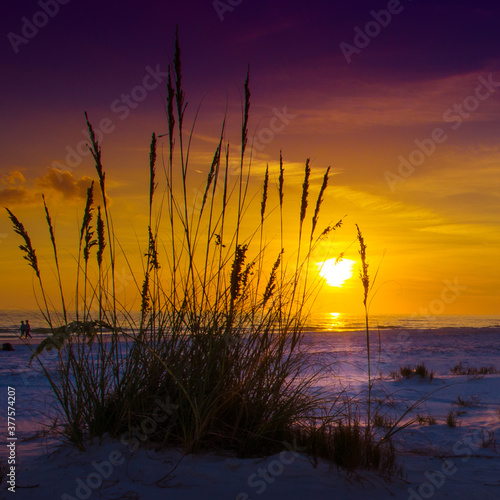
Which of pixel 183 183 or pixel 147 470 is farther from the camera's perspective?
pixel 183 183

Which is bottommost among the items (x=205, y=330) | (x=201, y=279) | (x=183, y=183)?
(x=205, y=330)

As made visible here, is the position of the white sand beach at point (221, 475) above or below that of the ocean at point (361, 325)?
above

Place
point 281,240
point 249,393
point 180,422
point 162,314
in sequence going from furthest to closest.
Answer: point 281,240 < point 162,314 < point 249,393 < point 180,422

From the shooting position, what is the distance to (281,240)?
157 inches

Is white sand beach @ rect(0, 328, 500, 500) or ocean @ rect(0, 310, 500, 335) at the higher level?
white sand beach @ rect(0, 328, 500, 500)

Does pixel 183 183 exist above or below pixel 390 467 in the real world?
above

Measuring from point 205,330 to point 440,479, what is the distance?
70.6 inches

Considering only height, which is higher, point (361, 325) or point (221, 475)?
point (221, 475)

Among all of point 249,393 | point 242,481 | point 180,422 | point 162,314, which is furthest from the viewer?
point 162,314

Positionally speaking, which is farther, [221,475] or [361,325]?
[361,325]

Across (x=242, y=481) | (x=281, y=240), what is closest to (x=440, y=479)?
(x=242, y=481)

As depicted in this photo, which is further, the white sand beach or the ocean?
the ocean

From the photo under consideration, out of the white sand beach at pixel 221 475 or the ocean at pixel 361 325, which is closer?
the white sand beach at pixel 221 475

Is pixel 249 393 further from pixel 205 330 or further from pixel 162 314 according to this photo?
pixel 162 314
